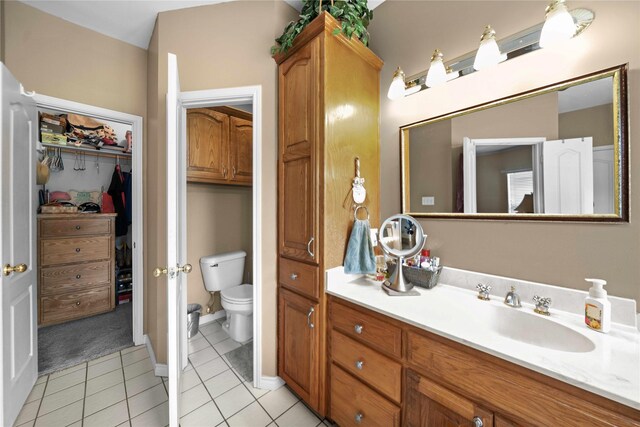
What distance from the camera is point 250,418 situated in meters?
1.42

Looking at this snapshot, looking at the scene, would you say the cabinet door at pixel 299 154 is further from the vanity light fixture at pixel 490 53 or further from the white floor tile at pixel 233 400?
the white floor tile at pixel 233 400

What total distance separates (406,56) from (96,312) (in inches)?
156

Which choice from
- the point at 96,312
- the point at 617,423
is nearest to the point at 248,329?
the point at 96,312

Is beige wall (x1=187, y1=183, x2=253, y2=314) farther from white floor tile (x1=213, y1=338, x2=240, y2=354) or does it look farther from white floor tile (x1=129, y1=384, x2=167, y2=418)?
white floor tile (x1=129, y1=384, x2=167, y2=418)

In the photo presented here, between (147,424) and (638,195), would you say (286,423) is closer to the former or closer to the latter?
(147,424)

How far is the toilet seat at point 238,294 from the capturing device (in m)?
→ 2.16

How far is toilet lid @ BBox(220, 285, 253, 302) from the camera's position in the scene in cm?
218

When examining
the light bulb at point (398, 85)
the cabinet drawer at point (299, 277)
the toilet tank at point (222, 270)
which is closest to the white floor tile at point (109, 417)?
the toilet tank at point (222, 270)

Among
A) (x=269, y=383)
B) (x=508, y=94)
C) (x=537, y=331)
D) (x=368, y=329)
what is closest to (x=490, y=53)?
(x=508, y=94)

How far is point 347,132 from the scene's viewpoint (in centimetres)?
144

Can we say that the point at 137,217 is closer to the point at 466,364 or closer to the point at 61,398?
the point at 61,398

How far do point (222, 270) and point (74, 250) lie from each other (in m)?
1.68

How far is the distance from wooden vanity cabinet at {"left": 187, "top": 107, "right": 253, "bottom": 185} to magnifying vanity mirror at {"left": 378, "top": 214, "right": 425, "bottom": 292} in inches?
69.0

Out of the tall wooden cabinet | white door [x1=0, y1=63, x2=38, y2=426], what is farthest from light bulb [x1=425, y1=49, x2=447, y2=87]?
white door [x1=0, y1=63, x2=38, y2=426]
